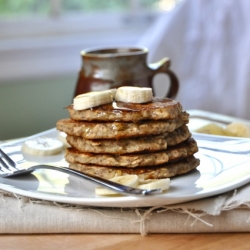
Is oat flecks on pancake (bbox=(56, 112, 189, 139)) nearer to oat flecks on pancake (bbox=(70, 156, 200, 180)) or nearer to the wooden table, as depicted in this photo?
oat flecks on pancake (bbox=(70, 156, 200, 180))

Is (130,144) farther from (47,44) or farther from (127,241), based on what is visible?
(47,44)

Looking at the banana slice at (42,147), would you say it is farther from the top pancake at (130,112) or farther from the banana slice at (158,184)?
the banana slice at (158,184)

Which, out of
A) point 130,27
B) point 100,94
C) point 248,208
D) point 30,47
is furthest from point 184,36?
point 248,208

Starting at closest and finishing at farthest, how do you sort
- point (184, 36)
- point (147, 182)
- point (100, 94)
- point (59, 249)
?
1. point (59, 249)
2. point (147, 182)
3. point (100, 94)
4. point (184, 36)

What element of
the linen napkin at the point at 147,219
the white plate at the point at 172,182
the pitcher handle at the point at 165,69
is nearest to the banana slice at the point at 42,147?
the white plate at the point at 172,182

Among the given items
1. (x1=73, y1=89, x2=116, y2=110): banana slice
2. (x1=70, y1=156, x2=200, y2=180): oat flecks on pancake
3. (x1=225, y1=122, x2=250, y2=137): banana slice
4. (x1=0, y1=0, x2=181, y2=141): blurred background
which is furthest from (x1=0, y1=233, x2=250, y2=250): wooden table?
(x1=0, y1=0, x2=181, y2=141): blurred background

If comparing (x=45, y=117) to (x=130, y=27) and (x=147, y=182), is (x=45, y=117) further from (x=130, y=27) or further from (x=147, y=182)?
(x=147, y=182)
